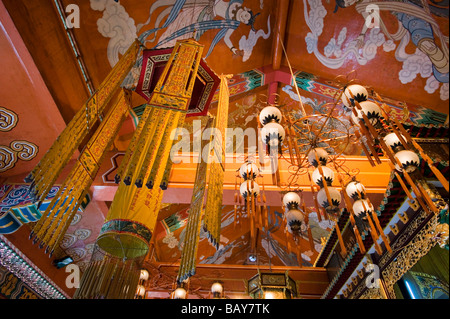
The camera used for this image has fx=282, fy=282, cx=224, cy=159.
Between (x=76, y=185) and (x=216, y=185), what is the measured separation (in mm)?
1218

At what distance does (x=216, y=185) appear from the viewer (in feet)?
8.12

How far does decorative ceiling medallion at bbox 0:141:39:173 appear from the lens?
3.32 meters

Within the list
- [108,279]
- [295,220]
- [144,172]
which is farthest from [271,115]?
[108,279]

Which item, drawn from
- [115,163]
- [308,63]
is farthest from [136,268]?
[308,63]

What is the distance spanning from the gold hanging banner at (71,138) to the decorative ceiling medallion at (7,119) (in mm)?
1068

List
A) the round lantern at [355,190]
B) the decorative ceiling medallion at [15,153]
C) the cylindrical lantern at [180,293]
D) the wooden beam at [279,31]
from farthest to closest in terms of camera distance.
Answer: the cylindrical lantern at [180,293], the wooden beam at [279,31], the decorative ceiling medallion at [15,153], the round lantern at [355,190]

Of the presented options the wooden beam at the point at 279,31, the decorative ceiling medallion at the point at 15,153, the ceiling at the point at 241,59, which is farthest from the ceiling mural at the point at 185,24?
the decorative ceiling medallion at the point at 15,153

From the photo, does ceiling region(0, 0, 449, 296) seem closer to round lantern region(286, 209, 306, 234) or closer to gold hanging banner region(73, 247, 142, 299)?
round lantern region(286, 209, 306, 234)

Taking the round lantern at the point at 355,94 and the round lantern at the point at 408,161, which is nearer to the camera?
the round lantern at the point at 408,161

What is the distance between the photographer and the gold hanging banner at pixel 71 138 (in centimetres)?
208

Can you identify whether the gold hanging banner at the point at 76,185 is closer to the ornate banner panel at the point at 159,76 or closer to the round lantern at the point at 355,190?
the ornate banner panel at the point at 159,76

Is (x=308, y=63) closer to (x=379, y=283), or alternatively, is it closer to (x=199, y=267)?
(x=379, y=283)

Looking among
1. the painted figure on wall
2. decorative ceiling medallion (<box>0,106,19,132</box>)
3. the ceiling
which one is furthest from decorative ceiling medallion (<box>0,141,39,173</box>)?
the painted figure on wall
